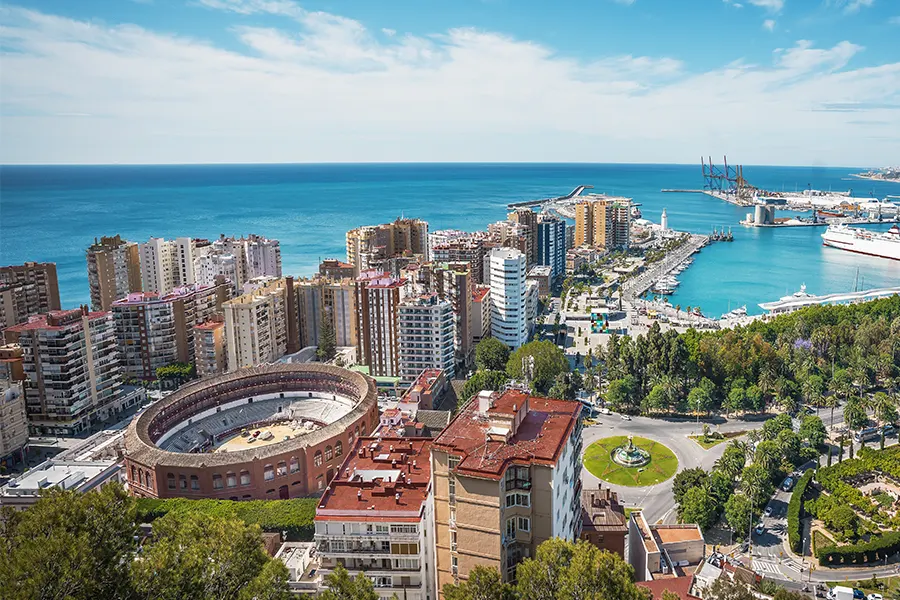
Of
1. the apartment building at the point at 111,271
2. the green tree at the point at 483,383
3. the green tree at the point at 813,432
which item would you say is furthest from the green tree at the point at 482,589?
the apartment building at the point at 111,271

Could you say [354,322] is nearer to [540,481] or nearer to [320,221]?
[540,481]

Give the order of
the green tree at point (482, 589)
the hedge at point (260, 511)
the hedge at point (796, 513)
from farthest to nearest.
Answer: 1. the hedge at point (796, 513)
2. the hedge at point (260, 511)
3. the green tree at point (482, 589)

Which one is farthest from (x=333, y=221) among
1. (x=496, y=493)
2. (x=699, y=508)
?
(x=496, y=493)

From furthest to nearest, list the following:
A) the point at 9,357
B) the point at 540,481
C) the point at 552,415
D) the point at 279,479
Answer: the point at 9,357
the point at 279,479
the point at 552,415
the point at 540,481

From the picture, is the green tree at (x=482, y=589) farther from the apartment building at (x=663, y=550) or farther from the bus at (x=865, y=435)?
the bus at (x=865, y=435)

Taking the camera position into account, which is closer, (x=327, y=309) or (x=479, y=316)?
(x=327, y=309)

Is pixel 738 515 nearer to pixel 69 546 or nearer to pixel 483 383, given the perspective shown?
pixel 483 383

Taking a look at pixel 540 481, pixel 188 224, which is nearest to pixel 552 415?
pixel 540 481
